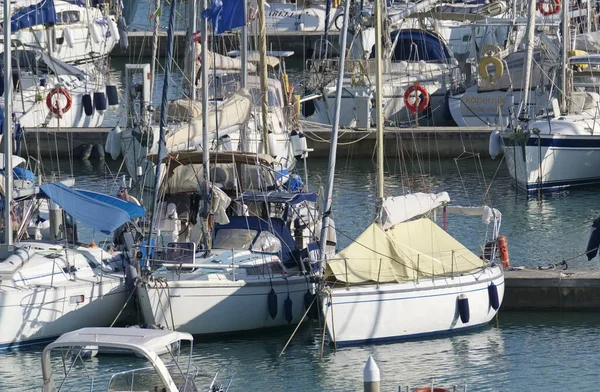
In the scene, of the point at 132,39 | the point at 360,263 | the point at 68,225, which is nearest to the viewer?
the point at 360,263

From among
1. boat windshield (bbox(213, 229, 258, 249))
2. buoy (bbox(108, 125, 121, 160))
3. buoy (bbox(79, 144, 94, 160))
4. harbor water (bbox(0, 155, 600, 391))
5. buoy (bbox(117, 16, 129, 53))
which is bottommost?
harbor water (bbox(0, 155, 600, 391))

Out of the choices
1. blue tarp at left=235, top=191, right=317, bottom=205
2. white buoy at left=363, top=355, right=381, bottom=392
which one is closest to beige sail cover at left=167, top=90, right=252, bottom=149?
blue tarp at left=235, top=191, right=317, bottom=205

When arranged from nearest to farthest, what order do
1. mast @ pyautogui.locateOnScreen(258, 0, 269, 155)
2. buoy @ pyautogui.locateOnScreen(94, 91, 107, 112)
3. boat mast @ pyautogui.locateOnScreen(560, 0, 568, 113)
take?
mast @ pyautogui.locateOnScreen(258, 0, 269, 155) < boat mast @ pyautogui.locateOnScreen(560, 0, 568, 113) < buoy @ pyautogui.locateOnScreen(94, 91, 107, 112)

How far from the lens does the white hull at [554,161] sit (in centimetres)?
4309

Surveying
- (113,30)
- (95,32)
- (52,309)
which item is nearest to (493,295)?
(52,309)

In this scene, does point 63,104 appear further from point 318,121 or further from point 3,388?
point 3,388

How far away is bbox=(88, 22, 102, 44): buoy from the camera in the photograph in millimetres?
64188

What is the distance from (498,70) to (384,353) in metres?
25.4

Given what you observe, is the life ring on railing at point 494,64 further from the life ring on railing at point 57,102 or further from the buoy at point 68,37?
the buoy at point 68,37

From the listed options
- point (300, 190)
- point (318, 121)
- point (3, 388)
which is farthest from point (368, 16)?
point (3, 388)

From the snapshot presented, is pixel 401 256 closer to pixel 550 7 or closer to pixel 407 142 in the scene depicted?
pixel 407 142

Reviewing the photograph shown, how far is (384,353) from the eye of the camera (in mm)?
26719

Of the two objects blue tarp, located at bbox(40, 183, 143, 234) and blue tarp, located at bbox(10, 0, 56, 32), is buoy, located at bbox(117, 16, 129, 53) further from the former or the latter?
blue tarp, located at bbox(40, 183, 143, 234)

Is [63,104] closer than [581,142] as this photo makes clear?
No
